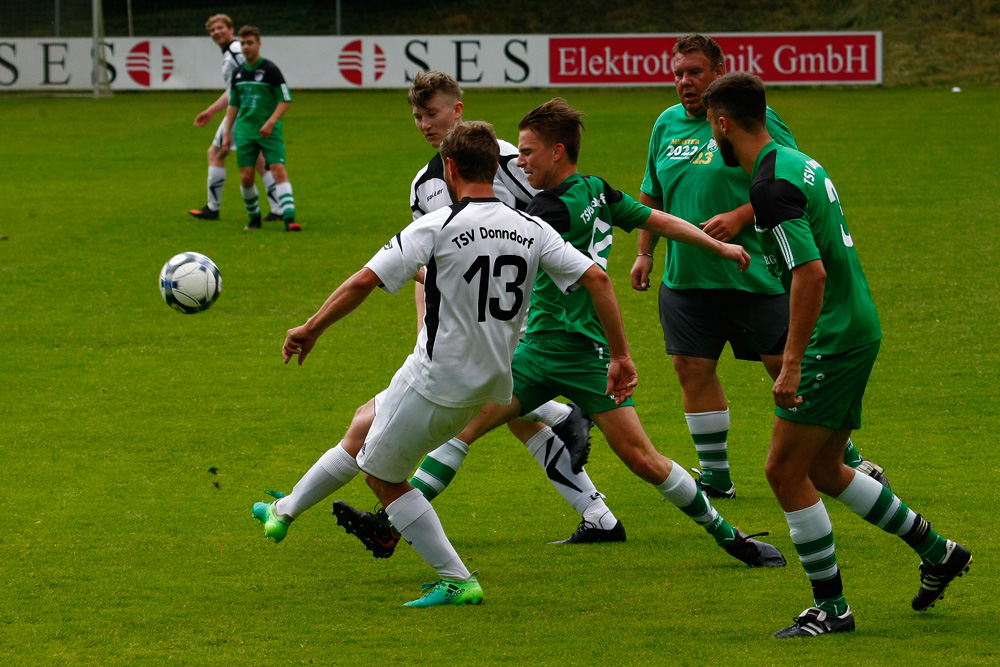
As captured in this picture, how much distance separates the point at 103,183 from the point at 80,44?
13473 millimetres

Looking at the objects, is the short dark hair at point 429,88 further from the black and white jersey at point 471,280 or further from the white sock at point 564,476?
the white sock at point 564,476

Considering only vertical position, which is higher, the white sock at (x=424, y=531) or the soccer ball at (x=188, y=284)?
the soccer ball at (x=188, y=284)

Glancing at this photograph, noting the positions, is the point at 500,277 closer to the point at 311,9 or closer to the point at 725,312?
the point at 725,312

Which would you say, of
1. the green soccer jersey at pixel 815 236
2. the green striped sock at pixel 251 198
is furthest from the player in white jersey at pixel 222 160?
the green soccer jersey at pixel 815 236

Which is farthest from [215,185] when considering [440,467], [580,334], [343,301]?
[343,301]

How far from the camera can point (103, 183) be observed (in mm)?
17547

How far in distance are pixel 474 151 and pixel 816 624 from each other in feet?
6.94

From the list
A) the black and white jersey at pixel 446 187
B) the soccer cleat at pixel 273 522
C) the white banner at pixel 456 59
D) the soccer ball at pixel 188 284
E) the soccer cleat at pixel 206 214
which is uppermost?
the white banner at pixel 456 59

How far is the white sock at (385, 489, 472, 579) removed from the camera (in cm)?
482

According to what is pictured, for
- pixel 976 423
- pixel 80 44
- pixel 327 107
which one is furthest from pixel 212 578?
pixel 80 44

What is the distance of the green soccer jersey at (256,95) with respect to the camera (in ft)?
46.5

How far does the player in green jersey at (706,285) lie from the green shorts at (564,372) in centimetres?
90

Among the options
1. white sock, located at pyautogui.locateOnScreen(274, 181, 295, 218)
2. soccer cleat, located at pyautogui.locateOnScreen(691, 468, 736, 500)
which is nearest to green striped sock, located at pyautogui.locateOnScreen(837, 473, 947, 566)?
soccer cleat, located at pyautogui.locateOnScreen(691, 468, 736, 500)

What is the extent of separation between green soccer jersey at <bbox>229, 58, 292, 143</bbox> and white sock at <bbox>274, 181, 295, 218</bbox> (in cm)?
57
